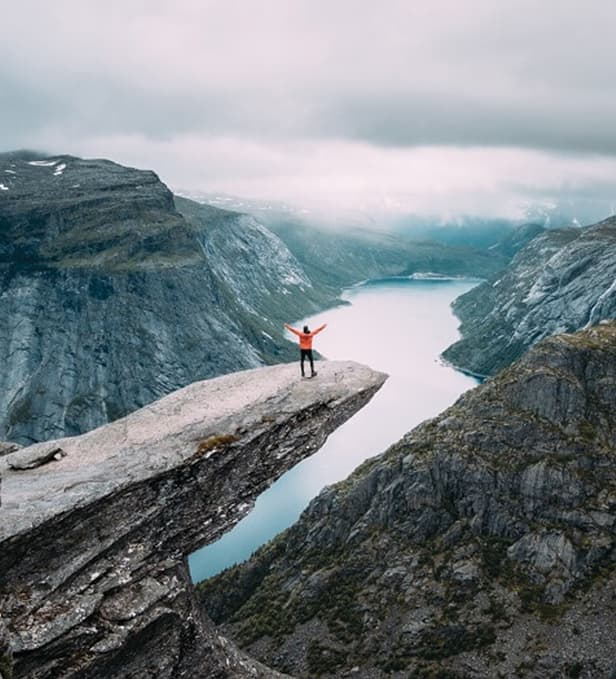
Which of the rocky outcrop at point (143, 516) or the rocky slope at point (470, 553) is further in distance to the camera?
the rocky slope at point (470, 553)

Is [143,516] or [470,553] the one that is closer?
[143,516]

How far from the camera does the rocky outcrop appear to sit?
105ft

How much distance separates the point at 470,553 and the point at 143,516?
100407 mm

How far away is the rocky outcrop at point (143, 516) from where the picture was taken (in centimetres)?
3212

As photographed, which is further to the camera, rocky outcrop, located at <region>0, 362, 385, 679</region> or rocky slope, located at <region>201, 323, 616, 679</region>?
rocky slope, located at <region>201, 323, 616, 679</region>

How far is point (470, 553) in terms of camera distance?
12188 cm

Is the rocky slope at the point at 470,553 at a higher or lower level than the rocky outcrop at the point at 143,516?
lower

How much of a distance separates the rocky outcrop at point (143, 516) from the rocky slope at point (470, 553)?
72.2 m

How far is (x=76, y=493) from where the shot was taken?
34.0 meters

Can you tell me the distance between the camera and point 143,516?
36438 mm

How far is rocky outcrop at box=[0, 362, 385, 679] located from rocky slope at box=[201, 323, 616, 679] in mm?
72153

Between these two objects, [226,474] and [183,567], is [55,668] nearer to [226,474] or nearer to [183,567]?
[183,567]

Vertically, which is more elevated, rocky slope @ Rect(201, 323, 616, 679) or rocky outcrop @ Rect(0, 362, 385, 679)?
rocky outcrop @ Rect(0, 362, 385, 679)

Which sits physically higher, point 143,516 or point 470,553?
point 143,516
